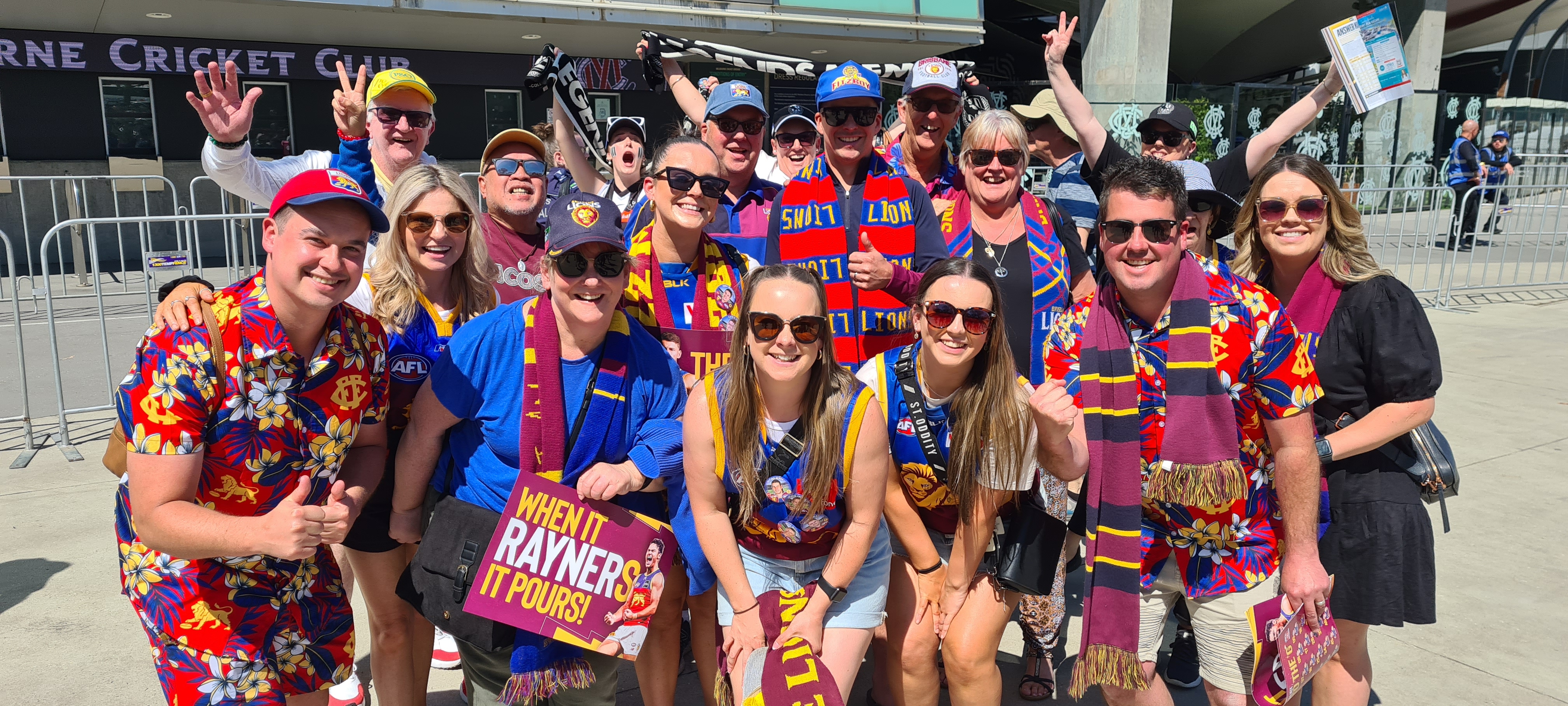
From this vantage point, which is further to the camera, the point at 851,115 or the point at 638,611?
the point at 851,115

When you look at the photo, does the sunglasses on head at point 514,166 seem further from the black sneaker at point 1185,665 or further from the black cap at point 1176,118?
the black sneaker at point 1185,665

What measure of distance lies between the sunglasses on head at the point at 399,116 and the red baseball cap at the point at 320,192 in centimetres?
168

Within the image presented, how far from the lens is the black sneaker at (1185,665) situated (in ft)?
12.9

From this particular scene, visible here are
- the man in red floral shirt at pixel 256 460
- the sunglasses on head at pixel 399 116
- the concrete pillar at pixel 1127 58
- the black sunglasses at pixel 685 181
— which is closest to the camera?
the man in red floral shirt at pixel 256 460

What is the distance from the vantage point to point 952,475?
10.0 feet

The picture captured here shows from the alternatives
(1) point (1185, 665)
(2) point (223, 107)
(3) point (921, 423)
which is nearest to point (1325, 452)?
(3) point (921, 423)

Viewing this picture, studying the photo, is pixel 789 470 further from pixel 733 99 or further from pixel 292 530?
pixel 733 99

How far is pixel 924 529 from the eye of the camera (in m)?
3.15

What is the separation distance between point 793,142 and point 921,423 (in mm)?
2332

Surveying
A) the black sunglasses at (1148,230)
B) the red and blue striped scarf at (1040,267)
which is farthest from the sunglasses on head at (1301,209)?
the red and blue striped scarf at (1040,267)

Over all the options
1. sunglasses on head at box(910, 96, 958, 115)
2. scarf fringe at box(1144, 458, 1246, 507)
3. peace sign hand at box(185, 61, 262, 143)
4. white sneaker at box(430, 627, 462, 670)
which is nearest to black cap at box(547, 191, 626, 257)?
peace sign hand at box(185, 61, 262, 143)

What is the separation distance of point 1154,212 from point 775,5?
46.1 feet

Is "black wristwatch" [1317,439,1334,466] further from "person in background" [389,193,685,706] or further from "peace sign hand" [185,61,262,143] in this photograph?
"peace sign hand" [185,61,262,143]

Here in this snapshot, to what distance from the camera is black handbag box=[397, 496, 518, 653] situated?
2762 mm
